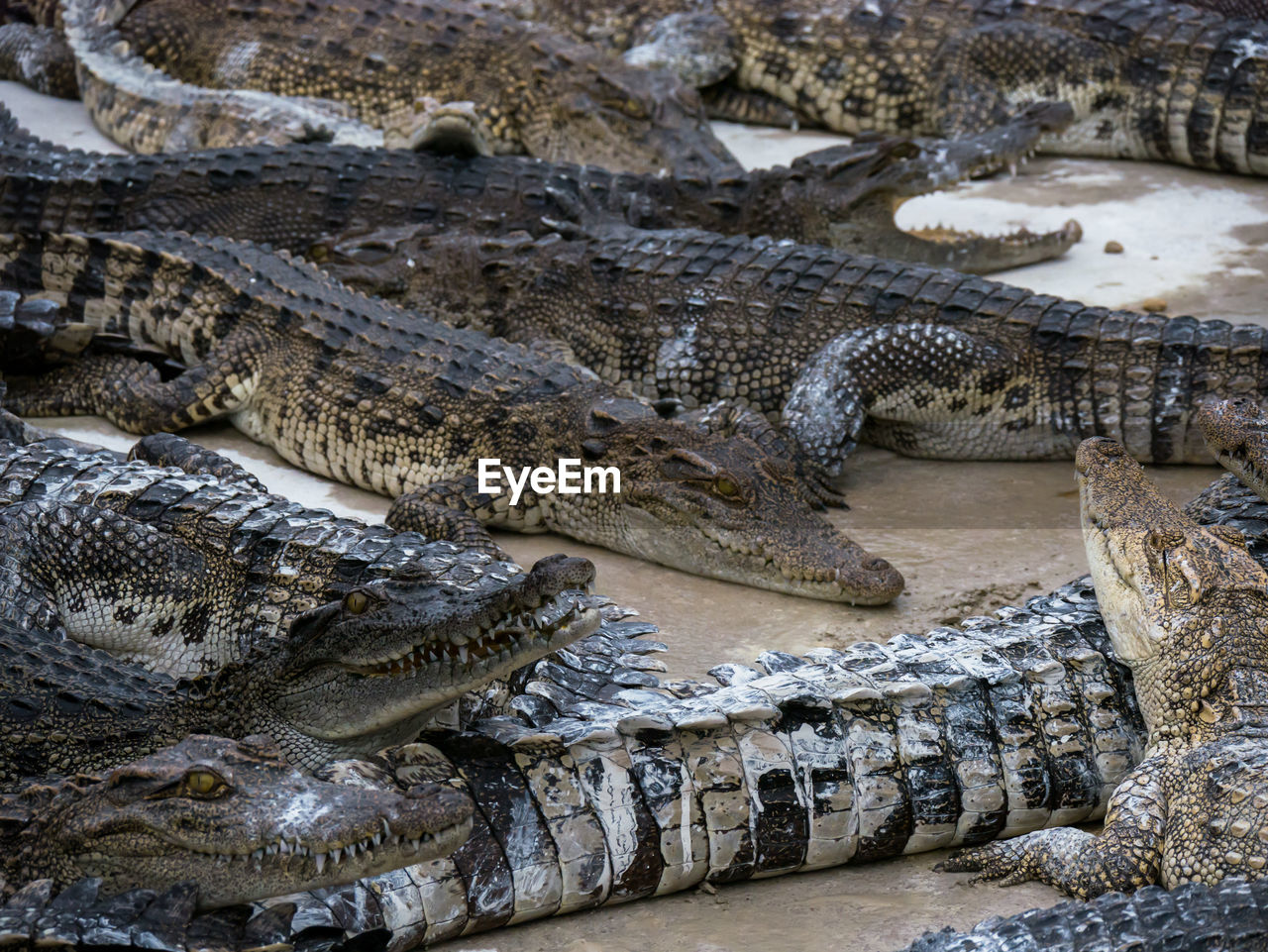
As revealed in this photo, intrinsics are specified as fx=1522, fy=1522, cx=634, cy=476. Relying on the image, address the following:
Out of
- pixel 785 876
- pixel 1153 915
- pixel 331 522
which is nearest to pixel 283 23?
pixel 331 522

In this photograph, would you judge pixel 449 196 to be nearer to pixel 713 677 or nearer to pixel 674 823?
pixel 713 677

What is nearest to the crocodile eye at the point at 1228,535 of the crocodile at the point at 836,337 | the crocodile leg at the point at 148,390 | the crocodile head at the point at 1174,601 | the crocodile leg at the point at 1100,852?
the crocodile head at the point at 1174,601

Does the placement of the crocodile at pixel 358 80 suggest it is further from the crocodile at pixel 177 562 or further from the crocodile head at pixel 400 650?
the crocodile head at pixel 400 650

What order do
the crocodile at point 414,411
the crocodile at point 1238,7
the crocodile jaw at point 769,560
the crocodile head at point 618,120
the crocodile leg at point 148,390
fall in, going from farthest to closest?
the crocodile at point 1238,7 < the crocodile head at point 618,120 < the crocodile leg at point 148,390 < the crocodile at point 414,411 < the crocodile jaw at point 769,560

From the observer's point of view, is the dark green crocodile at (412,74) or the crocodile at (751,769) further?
the dark green crocodile at (412,74)

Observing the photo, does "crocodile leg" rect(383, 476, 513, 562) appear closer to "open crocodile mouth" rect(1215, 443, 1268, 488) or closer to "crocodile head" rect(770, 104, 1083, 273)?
"open crocodile mouth" rect(1215, 443, 1268, 488)

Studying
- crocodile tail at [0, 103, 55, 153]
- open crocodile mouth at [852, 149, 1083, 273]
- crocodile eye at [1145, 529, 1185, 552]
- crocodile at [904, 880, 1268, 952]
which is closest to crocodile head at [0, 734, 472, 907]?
crocodile at [904, 880, 1268, 952]
